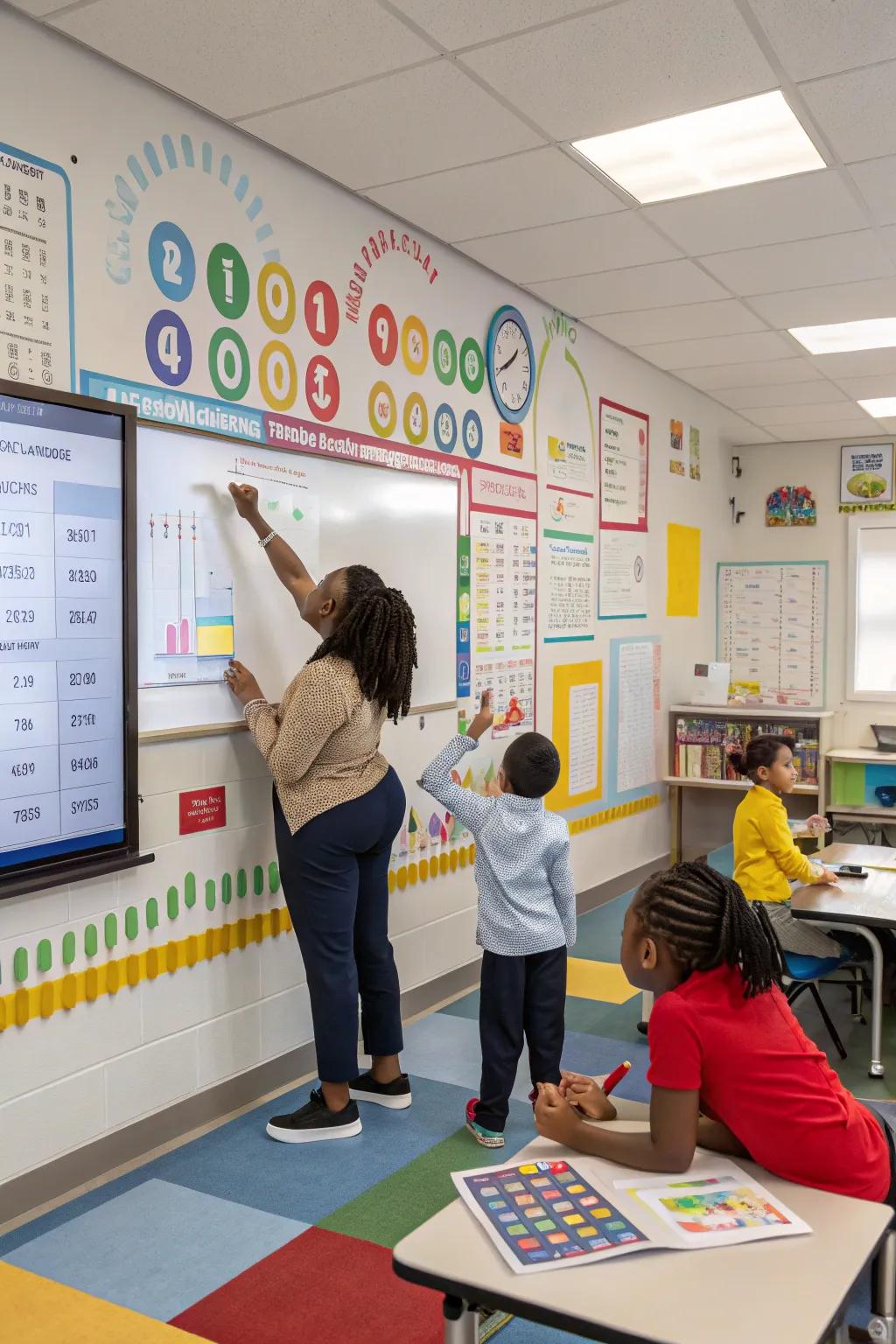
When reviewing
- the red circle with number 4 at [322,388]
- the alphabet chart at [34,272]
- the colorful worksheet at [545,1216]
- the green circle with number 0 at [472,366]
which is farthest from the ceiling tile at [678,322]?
the colorful worksheet at [545,1216]

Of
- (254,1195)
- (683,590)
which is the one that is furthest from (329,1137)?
(683,590)

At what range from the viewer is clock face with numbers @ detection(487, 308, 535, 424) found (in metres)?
4.46

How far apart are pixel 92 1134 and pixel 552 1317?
1.84 metres

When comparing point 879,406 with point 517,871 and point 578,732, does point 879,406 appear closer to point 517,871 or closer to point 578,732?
point 578,732

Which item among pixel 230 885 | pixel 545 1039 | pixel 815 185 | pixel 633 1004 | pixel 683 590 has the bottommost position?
pixel 633 1004

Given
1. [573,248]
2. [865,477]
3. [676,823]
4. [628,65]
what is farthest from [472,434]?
[865,477]

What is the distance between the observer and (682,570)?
A: 22.4ft

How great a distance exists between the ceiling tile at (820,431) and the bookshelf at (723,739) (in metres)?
A: 1.98

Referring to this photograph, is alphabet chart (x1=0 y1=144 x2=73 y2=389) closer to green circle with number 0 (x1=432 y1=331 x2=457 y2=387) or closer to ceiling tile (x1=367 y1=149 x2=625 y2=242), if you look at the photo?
ceiling tile (x1=367 y1=149 x2=625 y2=242)

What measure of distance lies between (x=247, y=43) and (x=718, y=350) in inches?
137

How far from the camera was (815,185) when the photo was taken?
11.3ft

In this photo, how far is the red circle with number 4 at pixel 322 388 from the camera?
11.1 ft

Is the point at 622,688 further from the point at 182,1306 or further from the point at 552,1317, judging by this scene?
the point at 552,1317

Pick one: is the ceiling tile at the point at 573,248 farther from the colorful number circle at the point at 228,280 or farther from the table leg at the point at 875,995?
the table leg at the point at 875,995
